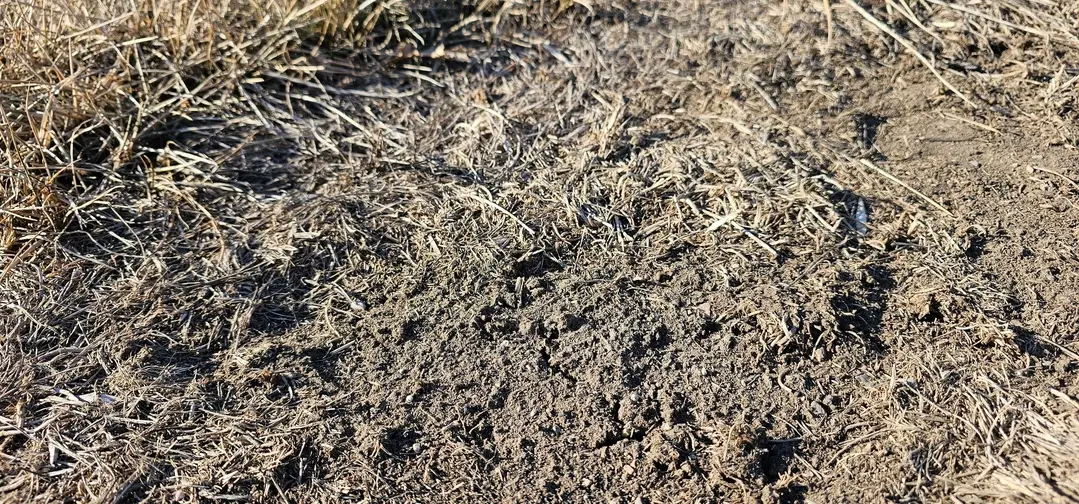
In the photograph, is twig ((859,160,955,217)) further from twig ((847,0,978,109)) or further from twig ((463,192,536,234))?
twig ((463,192,536,234))

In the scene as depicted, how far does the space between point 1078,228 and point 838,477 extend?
3.76 ft

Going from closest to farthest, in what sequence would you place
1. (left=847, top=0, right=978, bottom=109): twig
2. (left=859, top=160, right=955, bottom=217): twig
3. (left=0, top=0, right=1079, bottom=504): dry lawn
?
(left=0, top=0, right=1079, bottom=504): dry lawn → (left=859, top=160, right=955, bottom=217): twig → (left=847, top=0, right=978, bottom=109): twig

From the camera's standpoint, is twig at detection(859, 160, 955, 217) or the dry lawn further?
twig at detection(859, 160, 955, 217)

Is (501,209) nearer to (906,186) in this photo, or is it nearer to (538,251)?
(538,251)

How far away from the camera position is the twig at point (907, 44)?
3086mm

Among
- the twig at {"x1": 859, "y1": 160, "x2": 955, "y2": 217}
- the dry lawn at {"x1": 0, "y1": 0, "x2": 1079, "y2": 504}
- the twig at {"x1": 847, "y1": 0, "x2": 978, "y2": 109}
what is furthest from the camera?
the twig at {"x1": 847, "y1": 0, "x2": 978, "y2": 109}

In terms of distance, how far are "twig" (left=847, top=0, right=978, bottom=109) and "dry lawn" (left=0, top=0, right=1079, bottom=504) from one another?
15 mm

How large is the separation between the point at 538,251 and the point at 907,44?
1.68 metres

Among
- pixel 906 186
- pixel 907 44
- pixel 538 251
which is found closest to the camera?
pixel 538 251

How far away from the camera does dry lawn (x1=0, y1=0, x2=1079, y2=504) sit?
7.32ft

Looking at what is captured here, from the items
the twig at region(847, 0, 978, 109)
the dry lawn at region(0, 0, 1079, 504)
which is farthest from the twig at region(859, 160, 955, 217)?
the twig at region(847, 0, 978, 109)

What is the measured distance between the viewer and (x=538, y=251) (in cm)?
266

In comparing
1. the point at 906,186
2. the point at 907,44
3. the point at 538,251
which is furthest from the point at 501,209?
the point at 907,44

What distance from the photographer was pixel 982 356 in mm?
2332
